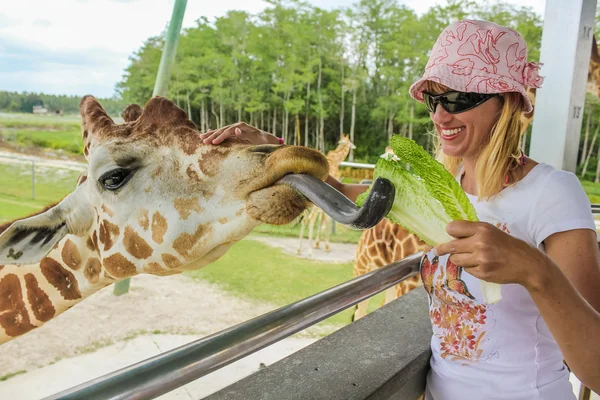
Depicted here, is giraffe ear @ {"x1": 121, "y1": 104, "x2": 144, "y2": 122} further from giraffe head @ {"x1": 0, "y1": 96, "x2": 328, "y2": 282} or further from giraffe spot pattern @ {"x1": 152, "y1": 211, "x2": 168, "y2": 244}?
giraffe spot pattern @ {"x1": 152, "y1": 211, "x2": 168, "y2": 244}

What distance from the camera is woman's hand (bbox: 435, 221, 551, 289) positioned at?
499 mm

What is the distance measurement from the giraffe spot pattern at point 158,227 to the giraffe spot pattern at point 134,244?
41 mm

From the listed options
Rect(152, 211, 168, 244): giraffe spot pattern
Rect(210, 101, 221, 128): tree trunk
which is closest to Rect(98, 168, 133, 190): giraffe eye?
Rect(152, 211, 168, 244): giraffe spot pattern

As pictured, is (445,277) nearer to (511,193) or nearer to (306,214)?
(511,193)

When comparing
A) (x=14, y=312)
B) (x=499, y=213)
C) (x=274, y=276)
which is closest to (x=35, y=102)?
(x=274, y=276)

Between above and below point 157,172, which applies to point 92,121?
above

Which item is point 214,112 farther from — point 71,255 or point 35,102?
point 71,255

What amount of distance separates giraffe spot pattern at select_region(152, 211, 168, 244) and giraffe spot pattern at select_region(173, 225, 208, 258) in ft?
0.12

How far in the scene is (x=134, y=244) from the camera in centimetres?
98

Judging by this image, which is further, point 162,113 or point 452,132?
point 162,113

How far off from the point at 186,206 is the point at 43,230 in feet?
1.09

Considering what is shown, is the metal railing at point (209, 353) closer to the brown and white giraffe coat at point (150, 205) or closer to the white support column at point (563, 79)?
the brown and white giraffe coat at point (150, 205)

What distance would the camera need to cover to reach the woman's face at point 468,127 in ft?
2.63

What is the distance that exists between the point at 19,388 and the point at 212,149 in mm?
3699
